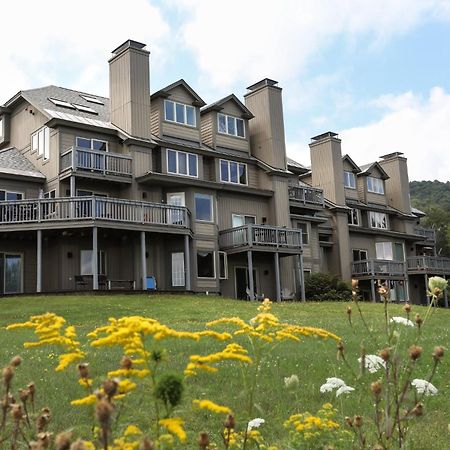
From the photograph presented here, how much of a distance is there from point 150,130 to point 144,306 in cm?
1104

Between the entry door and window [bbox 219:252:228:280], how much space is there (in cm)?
135

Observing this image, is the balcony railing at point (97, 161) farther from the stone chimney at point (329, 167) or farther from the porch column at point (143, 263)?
the stone chimney at point (329, 167)

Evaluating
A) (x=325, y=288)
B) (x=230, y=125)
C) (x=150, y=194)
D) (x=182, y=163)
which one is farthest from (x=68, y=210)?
(x=325, y=288)

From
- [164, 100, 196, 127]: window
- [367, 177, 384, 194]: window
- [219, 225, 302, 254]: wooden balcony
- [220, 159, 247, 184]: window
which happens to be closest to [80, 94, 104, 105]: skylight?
[164, 100, 196, 127]: window

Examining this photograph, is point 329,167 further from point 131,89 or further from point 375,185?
point 131,89

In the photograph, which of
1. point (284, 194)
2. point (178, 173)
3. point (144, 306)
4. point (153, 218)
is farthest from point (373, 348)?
point (284, 194)

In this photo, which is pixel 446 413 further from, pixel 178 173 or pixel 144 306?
pixel 178 173

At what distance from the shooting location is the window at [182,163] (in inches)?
1211

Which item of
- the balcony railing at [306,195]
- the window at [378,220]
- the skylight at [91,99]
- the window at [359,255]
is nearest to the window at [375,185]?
the window at [378,220]

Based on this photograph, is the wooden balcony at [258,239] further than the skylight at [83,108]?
No

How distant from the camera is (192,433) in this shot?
7699 millimetres

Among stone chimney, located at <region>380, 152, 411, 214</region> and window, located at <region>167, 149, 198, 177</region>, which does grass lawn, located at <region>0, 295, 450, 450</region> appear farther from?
stone chimney, located at <region>380, 152, 411, 214</region>

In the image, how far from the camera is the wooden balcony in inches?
1215

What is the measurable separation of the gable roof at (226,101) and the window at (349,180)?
468 inches
